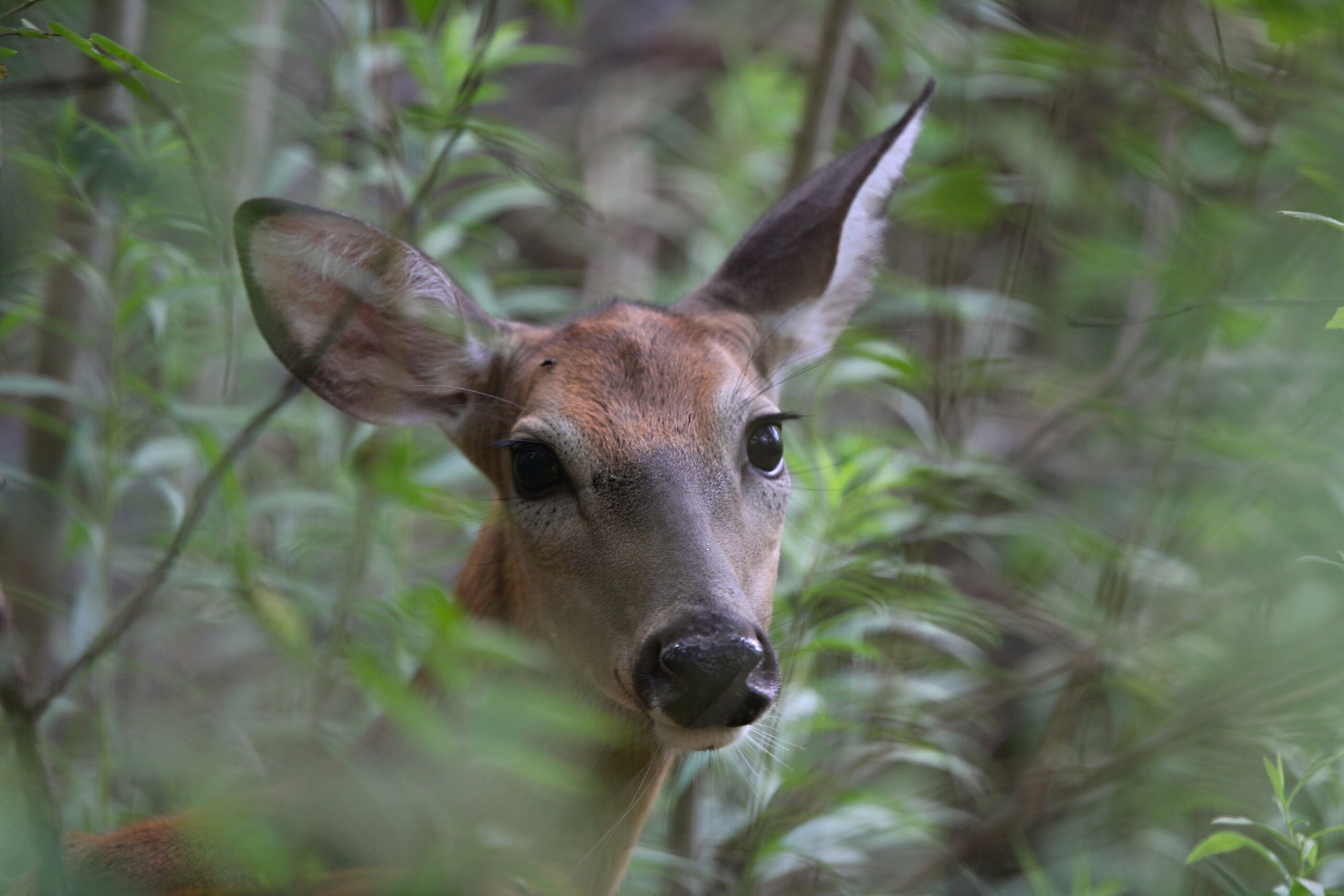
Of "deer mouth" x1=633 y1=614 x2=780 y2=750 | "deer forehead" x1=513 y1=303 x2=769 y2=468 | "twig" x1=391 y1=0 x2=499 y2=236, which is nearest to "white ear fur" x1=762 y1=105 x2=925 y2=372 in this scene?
"deer forehead" x1=513 y1=303 x2=769 y2=468

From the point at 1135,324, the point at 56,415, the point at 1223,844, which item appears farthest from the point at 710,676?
the point at 1135,324

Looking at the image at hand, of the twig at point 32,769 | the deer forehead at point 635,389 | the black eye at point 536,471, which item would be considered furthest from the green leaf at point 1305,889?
the twig at point 32,769

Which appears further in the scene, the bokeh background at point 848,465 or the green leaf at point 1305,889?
the bokeh background at point 848,465

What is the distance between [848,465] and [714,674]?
1.37 metres

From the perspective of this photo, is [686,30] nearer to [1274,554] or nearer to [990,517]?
[990,517]

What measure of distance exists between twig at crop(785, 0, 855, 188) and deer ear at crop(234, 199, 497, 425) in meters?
1.72

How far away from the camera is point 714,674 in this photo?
232 centimetres

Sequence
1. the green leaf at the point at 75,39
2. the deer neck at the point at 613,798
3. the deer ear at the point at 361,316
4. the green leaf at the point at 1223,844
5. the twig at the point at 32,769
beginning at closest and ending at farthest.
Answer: the twig at the point at 32,769, the green leaf at the point at 75,39, the green leaf at the point at 1223,844, the deer ear at the point at 361,316, the deer neck at the point at 613,798

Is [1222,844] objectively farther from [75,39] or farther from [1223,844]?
[75,39]

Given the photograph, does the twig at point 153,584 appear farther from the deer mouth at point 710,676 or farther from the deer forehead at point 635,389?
the deer mouth at point 710,676

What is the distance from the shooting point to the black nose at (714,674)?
2.33 meters

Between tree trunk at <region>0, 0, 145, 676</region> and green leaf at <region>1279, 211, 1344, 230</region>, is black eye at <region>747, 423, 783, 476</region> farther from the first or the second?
tree trunk at <region>0, 0, 145, 676</region>

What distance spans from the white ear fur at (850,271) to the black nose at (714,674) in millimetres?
1339

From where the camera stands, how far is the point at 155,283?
11.7 ft
